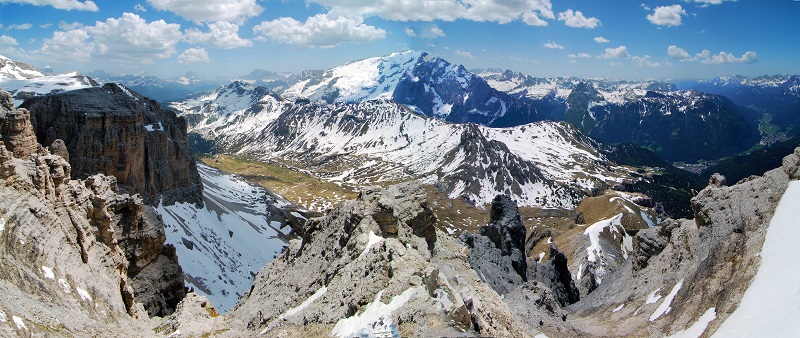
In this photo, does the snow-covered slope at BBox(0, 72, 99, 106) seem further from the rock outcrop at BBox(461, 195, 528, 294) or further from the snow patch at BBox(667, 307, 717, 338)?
the snow patch at BBox(667, 307, 717, 338)

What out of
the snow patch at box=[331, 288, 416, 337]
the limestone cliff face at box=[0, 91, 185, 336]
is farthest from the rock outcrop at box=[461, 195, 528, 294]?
the limestone cliff face at box=[0, 91, 185, 336]

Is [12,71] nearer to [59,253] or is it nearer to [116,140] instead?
[116,140]

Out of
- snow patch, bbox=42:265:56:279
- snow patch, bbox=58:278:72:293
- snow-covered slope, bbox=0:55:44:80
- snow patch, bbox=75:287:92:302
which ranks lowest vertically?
snow patch, bbox=75:287:92:302

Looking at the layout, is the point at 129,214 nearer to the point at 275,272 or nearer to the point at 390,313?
the point at 275,272

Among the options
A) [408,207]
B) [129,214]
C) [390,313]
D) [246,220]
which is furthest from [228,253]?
[390,313]

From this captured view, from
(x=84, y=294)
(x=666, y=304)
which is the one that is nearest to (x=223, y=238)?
(x=84, y=294)
